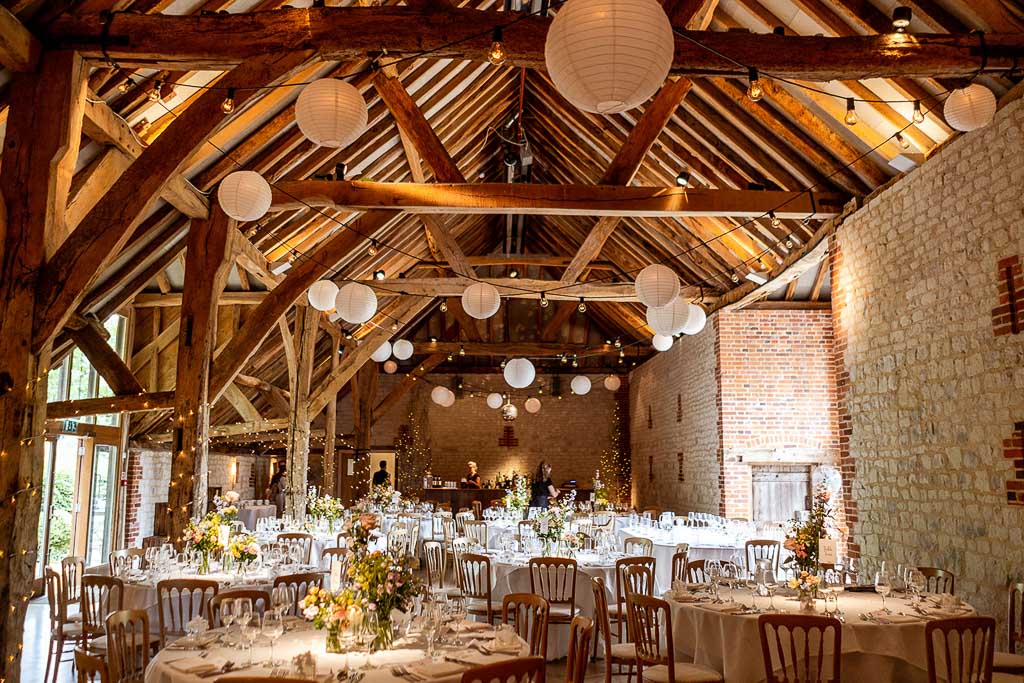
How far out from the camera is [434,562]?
26.2ft

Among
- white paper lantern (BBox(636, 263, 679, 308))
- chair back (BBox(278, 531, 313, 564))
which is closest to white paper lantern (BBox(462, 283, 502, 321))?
white paper lantern (BBox(636, 263, 679, 308))

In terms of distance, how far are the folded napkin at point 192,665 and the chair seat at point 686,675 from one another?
7.91 feet

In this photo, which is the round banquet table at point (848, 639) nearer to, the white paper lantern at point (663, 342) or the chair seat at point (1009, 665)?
the chair seat at point (1009, 665)

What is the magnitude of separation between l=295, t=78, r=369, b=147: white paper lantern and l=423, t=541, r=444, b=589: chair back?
4.46 m

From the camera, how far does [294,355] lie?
37.6ft

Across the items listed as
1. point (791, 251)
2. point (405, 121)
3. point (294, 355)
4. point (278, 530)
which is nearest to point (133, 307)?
point (294, 355)

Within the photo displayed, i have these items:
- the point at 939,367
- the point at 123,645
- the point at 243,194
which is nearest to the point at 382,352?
the point at 243,194

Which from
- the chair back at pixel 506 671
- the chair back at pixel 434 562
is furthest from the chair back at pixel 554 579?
the chair back at pixel 506 671

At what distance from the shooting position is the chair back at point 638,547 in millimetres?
7344

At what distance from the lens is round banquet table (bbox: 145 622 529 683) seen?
3158 mm

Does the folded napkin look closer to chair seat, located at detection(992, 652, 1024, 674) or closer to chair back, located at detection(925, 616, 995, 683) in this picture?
chair back, located at detection(925, 616, 995, 683)

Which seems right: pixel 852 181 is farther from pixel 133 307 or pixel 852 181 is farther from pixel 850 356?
pixel 133 307

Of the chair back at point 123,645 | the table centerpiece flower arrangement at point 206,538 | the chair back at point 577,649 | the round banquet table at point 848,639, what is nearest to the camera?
the chair back at point 577,649

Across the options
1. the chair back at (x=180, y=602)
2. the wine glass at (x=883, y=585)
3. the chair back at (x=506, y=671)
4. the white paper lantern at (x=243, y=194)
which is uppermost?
the white paper lantern at (x=243, y=194)
